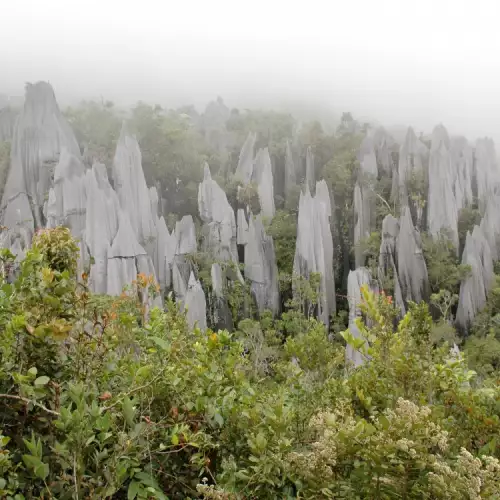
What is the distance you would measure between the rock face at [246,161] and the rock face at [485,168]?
41.7ft

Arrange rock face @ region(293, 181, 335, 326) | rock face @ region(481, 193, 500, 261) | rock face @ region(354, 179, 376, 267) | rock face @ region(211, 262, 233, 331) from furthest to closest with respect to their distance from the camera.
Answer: rock face @ region(354, 179, 376, 267), rock face @ region(481, 193, 500, 261), rock face @ region(293, 181, 335, 326), rock face @ region(211, 262, 233, 331)

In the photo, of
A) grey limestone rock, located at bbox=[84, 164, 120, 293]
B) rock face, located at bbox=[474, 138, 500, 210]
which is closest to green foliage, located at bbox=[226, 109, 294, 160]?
grey limestone rock, located at bbox=[84, 164, 120, 293]

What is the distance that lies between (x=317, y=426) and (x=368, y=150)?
2528 centimetres

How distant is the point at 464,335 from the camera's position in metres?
18.2

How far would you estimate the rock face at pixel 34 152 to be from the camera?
20375mm

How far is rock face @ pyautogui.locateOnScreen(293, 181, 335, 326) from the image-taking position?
19.0 meters

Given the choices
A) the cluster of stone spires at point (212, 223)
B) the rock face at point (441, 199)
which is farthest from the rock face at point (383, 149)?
the rock face at point (441, 199)

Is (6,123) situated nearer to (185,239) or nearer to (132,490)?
(185,239)

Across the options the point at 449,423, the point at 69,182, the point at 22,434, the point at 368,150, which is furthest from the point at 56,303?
the point at 368,150

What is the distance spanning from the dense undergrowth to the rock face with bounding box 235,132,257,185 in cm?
2275

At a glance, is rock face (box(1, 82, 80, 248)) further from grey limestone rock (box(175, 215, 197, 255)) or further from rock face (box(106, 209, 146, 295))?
grey limestone rock (box(175, 215, 197, 255))

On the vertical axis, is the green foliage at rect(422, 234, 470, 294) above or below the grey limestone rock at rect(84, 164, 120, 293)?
below

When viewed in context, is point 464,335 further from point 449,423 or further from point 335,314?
point 449,423

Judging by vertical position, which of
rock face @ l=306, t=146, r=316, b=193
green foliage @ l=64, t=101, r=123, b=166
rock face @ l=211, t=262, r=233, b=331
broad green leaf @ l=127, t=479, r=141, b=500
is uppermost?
green foliage @ l=64, t=101, r=123, b=166
